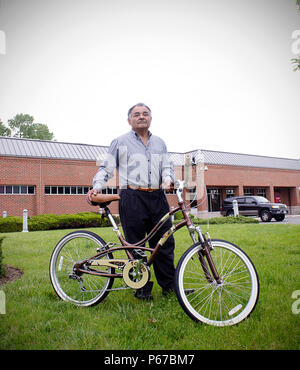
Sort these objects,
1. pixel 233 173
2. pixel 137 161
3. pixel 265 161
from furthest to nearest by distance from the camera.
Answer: pixel 265 161 < pixel 233 173 < pixel 137 161

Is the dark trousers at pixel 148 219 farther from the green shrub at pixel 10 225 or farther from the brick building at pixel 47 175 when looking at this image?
the brick building at pixel 47 175

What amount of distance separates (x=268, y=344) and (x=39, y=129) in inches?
1689

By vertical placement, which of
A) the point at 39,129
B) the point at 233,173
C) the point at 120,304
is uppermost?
the point at 39,129

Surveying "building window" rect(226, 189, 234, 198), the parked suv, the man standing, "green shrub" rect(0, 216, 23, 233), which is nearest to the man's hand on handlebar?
the man standing

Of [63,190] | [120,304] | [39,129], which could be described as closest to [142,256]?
[120,304]

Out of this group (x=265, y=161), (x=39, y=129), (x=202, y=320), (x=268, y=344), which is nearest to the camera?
(x=268, y=344)

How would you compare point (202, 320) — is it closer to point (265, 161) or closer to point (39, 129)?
point (265, 161)

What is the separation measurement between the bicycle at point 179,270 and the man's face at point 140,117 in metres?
0.86

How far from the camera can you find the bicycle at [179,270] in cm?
240

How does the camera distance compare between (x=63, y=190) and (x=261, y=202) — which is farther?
(x=63, y=190)

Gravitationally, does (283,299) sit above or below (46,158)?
below

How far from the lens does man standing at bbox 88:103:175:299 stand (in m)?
3.18

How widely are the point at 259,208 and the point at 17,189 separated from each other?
705 inches

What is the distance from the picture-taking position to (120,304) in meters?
2.99
